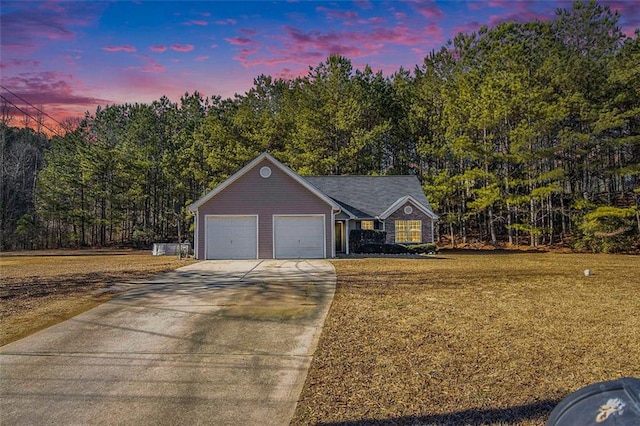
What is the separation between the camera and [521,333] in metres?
6.74

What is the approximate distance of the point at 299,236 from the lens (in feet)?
69.3

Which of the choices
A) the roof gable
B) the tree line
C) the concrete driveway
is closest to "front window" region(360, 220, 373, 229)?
the roof gable

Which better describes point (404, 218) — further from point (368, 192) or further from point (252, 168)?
point (252, 168)

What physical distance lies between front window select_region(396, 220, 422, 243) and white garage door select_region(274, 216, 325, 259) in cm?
678

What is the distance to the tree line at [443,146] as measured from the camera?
28172mm

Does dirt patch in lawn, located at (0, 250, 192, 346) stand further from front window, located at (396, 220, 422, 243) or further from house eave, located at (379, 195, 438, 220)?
front window, located at (396, 220, 422, 243)

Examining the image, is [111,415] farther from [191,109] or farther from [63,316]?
[191,109]

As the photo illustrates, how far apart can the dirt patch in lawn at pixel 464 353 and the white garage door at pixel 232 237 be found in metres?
11.0

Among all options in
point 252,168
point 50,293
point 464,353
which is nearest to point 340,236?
point 252,168

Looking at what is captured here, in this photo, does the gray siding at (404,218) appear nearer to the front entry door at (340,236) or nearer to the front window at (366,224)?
the front window at (366,224)

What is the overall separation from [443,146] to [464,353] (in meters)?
30.5

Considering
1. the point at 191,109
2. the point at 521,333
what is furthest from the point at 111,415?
the point at 191,109

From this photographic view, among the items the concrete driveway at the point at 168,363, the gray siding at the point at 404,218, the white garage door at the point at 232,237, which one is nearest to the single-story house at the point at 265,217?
the white garage door at the point at 232,237

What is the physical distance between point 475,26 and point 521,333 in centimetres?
3260
